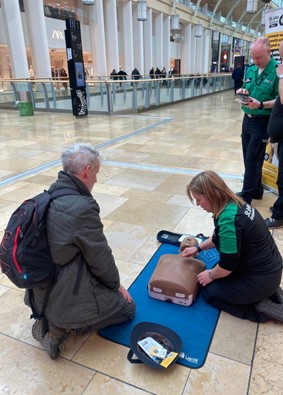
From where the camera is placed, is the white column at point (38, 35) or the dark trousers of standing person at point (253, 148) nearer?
the dark trousers of standing person at point (253, 148)

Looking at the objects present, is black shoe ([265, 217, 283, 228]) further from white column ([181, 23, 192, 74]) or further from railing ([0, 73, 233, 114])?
white column ([181, 23, 192, 74])

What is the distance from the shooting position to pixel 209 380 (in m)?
1.55

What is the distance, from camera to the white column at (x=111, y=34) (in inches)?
766

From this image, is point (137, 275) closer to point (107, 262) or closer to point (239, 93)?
point (107, 262)

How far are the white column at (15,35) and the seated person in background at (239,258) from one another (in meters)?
15.8

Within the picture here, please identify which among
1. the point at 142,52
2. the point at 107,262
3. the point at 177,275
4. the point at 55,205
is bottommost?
the point at 177,275

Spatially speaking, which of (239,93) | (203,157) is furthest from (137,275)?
(203,157)

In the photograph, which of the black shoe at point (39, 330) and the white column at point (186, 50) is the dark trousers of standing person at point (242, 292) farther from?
the white column at point (186, 50)

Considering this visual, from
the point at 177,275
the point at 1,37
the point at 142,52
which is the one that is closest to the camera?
the point at 177,275

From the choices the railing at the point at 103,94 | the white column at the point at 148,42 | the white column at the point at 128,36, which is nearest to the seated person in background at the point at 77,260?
the railing at the point at 103,94

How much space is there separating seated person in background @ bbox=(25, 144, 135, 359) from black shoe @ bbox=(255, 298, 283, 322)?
83 centimetres

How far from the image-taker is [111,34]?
20.2 metres

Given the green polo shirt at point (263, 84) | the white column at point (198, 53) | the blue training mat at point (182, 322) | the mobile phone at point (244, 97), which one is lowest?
the blue training mat at point (182, 322)

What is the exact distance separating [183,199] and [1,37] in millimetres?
17943
